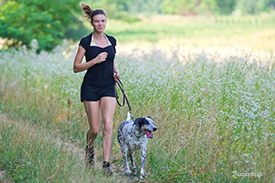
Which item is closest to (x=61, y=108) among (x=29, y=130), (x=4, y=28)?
(x=29, y=130)

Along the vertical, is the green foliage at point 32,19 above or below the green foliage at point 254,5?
below

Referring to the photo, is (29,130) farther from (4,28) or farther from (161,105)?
(4,28)

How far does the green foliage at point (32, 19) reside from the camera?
48.3 feet

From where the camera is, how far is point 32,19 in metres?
14.5

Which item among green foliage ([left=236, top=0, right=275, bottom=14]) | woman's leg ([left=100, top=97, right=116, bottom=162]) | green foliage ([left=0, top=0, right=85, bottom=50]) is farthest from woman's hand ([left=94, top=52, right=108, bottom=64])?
green foliage ([left=236, top=0, right=275, bottom=14])

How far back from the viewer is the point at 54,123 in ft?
23.4

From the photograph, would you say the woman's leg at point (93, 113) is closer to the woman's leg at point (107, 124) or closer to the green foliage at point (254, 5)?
the woman's leg at point (107, 124)

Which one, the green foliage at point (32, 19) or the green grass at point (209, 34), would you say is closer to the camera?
the green foliage at point (32, 19)

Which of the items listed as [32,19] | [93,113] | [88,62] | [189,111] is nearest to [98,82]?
[88,62]

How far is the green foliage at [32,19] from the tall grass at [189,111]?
245 inches

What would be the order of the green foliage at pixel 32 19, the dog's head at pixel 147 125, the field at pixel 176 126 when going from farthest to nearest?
the green foliage at pixel 32 19
the dog's head at pixel 147 125
the field at pixel 176 126

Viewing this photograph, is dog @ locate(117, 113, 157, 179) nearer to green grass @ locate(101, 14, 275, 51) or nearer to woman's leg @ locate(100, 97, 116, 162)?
woman's leg @ locate(100, 97, 116, 162)

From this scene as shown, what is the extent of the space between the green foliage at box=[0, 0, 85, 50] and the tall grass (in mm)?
6218

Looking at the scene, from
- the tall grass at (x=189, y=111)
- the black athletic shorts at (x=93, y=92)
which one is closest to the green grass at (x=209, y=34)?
A: the tall grass at (x=189, y=111)
